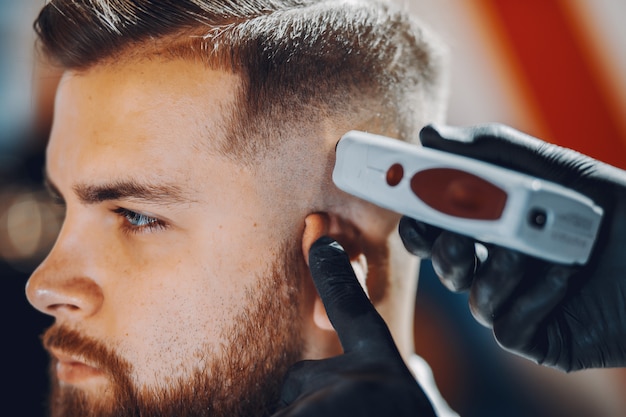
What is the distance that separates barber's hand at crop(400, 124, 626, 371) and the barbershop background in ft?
4.01

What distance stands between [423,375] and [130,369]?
796 mm

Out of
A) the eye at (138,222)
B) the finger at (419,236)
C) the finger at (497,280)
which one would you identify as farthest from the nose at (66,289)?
the finger at (497,280)

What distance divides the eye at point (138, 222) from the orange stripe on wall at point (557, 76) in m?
1.62

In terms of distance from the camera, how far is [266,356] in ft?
3.36

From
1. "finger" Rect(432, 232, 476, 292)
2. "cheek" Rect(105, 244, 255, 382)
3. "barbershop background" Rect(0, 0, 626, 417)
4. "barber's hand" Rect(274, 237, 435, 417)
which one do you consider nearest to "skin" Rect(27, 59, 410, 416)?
"cheek" Rect(105, 244, 255, 382)

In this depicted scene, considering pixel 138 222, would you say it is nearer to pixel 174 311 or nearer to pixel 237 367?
pixel 174 311

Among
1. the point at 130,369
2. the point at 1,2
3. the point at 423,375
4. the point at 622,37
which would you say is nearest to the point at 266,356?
the point at 130,369

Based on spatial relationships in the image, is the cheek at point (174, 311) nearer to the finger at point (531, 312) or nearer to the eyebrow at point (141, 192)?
the eyebrow at point (141, 192)

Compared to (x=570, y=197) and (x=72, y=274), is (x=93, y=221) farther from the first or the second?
(x=570, y=197)

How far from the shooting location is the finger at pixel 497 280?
2.65 feet

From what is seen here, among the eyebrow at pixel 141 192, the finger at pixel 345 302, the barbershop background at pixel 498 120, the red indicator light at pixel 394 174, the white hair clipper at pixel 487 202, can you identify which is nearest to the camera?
the white hair clipper at pixel 487 202

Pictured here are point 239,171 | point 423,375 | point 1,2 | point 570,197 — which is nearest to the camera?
point 570,197

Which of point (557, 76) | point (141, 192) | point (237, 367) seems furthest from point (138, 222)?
point (557, 76)

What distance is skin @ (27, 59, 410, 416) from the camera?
981mm
